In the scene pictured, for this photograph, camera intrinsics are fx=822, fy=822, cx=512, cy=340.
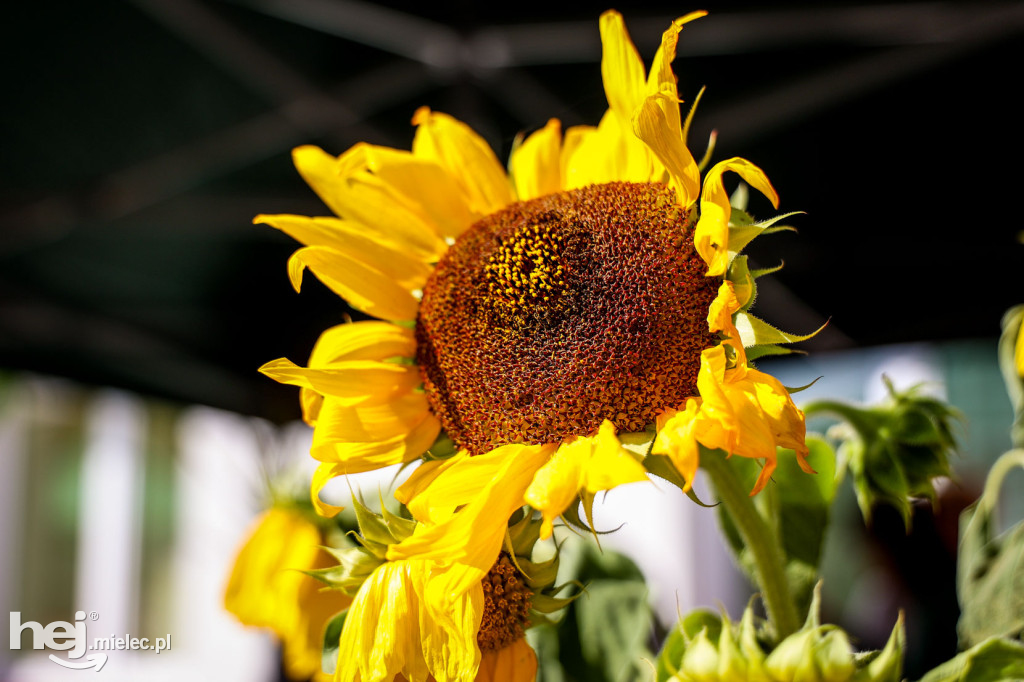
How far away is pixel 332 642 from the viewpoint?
335 mm

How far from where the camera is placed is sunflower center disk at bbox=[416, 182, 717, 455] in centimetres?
28

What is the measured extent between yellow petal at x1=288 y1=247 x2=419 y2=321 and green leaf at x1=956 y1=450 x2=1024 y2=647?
0.93 ft

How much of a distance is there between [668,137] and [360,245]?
6.2 inches

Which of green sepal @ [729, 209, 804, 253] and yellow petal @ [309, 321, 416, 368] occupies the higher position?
green sepal @ [729, 209, 804, 253]

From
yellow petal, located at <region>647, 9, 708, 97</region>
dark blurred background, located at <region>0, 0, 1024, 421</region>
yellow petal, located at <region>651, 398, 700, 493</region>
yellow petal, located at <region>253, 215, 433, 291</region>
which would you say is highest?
dark blurred background, located at <region>0, 0, 1024, 421</region>

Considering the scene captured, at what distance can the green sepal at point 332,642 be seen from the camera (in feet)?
1.08

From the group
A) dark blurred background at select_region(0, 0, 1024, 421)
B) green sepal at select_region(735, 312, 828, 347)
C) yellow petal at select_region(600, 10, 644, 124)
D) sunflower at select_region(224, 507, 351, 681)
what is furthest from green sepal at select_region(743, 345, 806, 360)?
dark blurred background at select_region(0, 0, 1024, 421)

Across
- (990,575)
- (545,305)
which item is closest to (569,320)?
(545,305)

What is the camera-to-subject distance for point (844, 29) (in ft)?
5.23

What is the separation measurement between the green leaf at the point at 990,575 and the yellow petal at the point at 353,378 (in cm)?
26

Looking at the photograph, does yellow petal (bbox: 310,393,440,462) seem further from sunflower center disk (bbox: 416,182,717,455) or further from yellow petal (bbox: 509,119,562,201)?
yellow petal (bbox: 509,119,562,201)

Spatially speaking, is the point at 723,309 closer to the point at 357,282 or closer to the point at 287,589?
the point at 357,282

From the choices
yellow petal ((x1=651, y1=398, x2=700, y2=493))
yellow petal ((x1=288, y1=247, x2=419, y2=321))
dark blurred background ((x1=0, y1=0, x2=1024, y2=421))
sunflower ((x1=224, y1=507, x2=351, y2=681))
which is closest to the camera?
yellow petal ((x1=651, y1=398, x2=700, y2=493))

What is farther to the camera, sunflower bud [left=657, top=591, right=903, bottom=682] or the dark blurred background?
the dark blurred background
